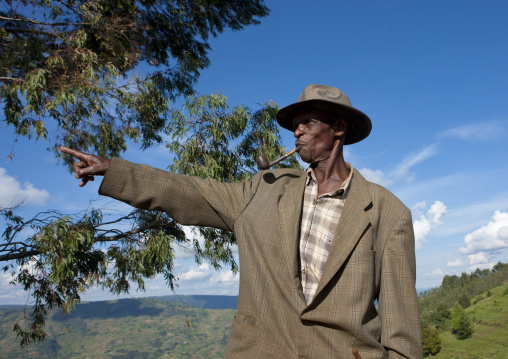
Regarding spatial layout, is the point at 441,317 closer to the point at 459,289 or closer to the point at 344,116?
the point at 459,289

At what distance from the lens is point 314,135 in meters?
1.97

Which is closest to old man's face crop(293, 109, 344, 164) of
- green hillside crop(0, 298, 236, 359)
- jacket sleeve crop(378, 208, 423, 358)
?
jacket sleeve crop(378, 208, 423, 358)

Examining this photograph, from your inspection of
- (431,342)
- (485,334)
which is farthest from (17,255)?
(485,334)

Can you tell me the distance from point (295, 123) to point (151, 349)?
54.2 m

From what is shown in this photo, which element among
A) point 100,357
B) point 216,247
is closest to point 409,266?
point 216,247

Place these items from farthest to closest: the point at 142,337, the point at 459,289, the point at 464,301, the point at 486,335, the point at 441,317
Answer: the point at 459,289
the point at 142,337
the point at 464,301
the point at 441,317
the point at 486,335

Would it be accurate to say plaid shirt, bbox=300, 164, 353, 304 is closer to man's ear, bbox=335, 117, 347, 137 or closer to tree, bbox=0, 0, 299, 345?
man's ear, bbox=335, 117, 347, 137

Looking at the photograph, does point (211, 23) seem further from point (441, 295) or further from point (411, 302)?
point (441, 295)

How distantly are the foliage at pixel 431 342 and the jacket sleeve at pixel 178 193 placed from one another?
50605 millimetres

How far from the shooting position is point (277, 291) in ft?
5.58

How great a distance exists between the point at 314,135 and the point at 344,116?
217mm

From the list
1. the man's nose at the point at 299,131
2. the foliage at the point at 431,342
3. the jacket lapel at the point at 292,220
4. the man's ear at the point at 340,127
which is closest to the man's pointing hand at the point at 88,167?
the jacket lapel at the point at 292,220

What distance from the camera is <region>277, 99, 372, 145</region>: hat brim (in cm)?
197

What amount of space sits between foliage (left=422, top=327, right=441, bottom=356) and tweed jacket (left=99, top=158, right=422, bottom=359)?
5039cm
